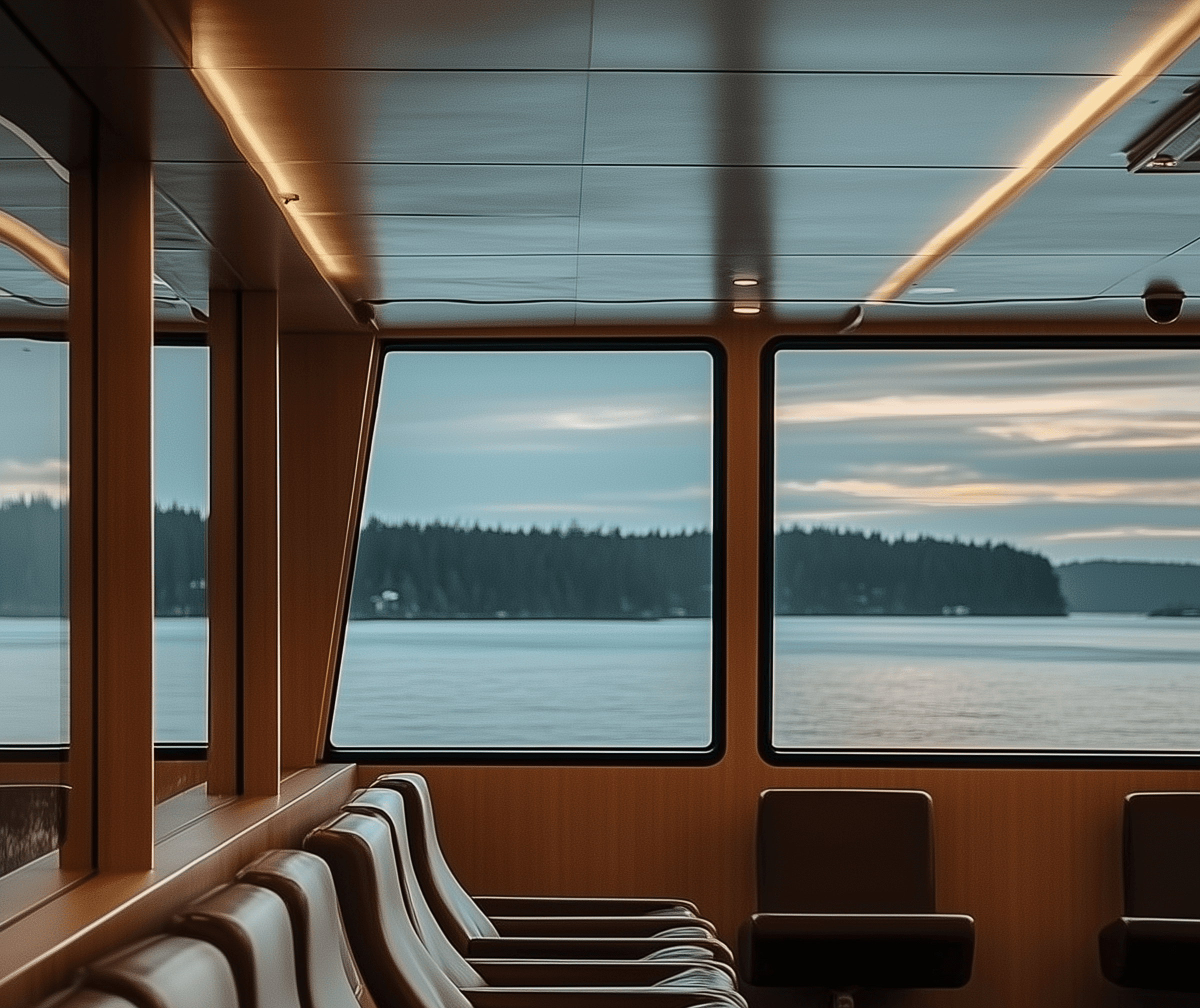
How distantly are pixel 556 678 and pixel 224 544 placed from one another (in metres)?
3.79

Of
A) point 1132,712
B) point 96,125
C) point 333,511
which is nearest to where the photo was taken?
point 96,125

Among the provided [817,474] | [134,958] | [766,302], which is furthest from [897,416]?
[134,958]

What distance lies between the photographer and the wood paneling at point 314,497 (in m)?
6.28

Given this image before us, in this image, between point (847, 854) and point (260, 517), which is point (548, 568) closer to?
point (847, 854)

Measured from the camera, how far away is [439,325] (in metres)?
6.31

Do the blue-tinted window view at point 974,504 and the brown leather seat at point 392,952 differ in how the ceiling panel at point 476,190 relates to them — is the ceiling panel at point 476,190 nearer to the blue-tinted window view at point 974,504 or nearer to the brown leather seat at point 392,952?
the brown leather seat at point 392,952

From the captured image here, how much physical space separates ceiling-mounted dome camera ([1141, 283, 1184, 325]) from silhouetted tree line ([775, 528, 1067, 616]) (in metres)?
1.59

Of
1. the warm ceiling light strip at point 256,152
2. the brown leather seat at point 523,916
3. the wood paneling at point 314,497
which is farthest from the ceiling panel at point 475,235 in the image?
the brown leather seat at point 523,916

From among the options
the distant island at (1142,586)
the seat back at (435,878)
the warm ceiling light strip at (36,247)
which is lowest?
the seat back at (435,878)

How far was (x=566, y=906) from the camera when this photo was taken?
542 cm

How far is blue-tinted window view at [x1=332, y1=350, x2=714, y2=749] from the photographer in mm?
6496

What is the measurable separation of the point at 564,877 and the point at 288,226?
2.99 m

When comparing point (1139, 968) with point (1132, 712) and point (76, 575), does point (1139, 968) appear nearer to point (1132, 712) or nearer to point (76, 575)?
point (76, 575)

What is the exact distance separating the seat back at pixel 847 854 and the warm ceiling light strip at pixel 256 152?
261 centimetres
